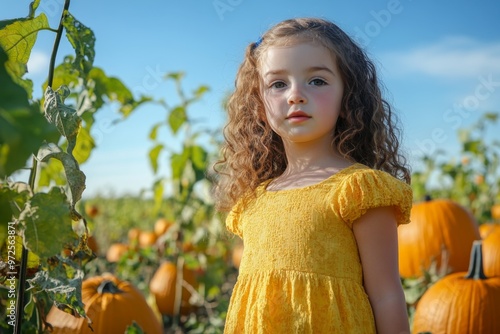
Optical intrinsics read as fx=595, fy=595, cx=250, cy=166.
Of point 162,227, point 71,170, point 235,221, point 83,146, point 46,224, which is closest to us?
point 46,224

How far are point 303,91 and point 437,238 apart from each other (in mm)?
2172

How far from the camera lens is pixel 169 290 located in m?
3.84

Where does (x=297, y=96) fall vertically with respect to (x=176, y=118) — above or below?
below

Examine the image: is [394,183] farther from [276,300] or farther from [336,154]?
[276,300]

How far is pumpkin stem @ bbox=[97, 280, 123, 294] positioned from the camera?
2.47m

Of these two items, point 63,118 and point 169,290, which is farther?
point 169,290

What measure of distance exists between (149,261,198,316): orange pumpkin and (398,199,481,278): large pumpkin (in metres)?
1.36

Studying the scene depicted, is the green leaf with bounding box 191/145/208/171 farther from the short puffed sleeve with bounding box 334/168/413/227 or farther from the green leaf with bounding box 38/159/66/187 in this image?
the short puffed sleeve with bounding box 334/168/413/227

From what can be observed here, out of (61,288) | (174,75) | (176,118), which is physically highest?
(174,75)

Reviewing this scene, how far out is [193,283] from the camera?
388 cm

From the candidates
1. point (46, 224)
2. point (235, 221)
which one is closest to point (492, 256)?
point (235, 221)

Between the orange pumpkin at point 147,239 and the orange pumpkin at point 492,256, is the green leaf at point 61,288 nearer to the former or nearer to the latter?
the orange pumpkin at point 492,256

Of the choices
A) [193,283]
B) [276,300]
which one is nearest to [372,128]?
[276,300]

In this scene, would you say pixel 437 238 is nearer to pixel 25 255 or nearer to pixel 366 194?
pixel 366 194
